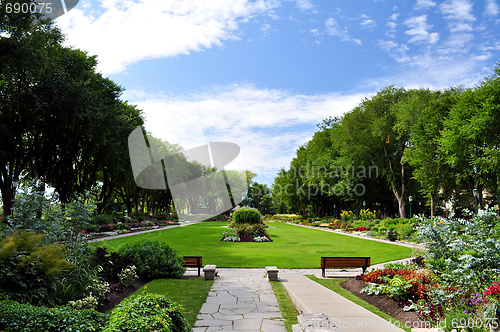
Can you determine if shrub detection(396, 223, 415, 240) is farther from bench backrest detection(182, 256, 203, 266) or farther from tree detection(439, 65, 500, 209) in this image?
bench backrest detection(182, 256, 203, 266)

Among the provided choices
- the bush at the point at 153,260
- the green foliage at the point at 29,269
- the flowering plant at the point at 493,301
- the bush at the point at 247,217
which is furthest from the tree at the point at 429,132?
the green foliage at the point at 29,269

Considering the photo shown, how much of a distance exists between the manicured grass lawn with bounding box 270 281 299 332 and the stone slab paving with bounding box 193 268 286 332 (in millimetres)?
98

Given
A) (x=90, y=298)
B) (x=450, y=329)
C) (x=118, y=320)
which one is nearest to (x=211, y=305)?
(x=90, y=298)

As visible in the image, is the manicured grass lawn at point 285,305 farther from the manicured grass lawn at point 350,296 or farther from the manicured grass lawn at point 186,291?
the manicured grass lawn at point 186,291

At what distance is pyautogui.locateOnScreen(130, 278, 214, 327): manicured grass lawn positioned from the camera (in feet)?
24.2

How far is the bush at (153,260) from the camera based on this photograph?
1061 cm

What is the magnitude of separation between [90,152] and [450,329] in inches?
1116

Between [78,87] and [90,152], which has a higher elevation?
[78,87]

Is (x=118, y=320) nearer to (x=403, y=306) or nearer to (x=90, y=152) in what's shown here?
(x=403, y=306)

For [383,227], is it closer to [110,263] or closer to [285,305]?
[285,305]

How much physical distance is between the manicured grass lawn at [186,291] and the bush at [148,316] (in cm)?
181

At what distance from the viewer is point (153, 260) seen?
35.3 feet

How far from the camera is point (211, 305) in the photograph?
7688 millimetres

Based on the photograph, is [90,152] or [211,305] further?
[90,152]
